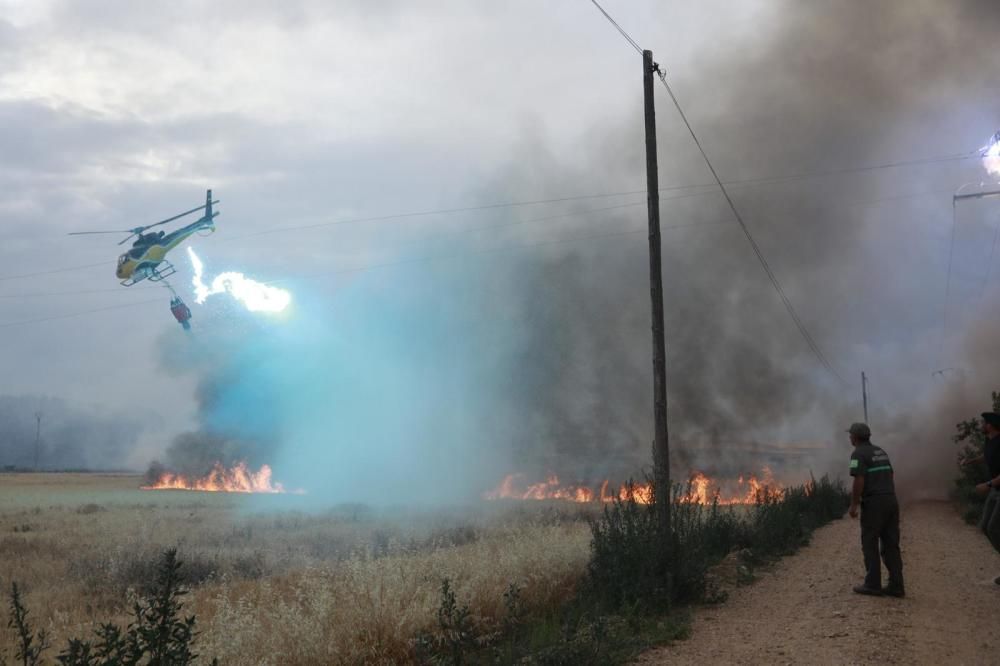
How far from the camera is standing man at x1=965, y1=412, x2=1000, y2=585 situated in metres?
8.49

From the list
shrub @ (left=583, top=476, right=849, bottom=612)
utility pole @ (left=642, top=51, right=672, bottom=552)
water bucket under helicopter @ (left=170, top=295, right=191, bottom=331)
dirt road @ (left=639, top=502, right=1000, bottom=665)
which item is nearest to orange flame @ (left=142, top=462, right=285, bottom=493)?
water bucket under helicopter @ (left=170, top=295, right=191, bottom=331)

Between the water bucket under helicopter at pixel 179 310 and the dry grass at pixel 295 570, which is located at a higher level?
the water bucket under helicopter at pixel 179 310

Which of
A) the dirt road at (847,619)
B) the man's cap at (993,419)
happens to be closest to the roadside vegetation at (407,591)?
the dirt road at (847,619)

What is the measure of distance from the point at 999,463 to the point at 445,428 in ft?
130

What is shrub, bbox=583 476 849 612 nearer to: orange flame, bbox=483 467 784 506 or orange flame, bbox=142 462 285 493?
orange flame, bbox=483 467 784 506

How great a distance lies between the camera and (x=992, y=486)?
8.55 meters

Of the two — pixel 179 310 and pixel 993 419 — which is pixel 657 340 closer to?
pixel 993 419

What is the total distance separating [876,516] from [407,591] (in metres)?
5.39

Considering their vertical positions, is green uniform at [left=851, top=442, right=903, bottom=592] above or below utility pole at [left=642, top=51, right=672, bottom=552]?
below

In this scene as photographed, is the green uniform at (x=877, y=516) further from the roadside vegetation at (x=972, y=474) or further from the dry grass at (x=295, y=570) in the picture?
the roadside vegetation at (x=972, y=474)

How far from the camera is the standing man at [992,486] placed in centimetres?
849

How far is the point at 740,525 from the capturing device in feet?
47.7

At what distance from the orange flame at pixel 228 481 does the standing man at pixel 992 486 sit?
46274 mm

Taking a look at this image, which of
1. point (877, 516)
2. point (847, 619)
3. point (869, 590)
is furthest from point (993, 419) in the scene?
point (847, 619)
